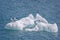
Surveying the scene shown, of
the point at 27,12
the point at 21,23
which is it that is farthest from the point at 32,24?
the point at 27,12

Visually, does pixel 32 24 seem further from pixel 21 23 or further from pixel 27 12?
pixel 27 12

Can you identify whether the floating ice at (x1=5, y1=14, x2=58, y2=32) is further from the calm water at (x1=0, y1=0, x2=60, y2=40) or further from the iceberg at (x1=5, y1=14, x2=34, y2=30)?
the calm water at (x1=0, y1=0, x2=60, y2=40)

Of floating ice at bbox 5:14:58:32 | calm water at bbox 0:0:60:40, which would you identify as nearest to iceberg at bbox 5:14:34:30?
floating ice at bbox 5:14:58:32

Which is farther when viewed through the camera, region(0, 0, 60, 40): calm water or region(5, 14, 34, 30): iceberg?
region(5, 14, 34, 30): iceberg

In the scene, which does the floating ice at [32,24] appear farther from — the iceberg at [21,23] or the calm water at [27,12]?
the calm water at [27,12]

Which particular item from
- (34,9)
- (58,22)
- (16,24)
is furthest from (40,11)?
(16,24)

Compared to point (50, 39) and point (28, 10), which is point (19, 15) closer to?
point (28, 10)
